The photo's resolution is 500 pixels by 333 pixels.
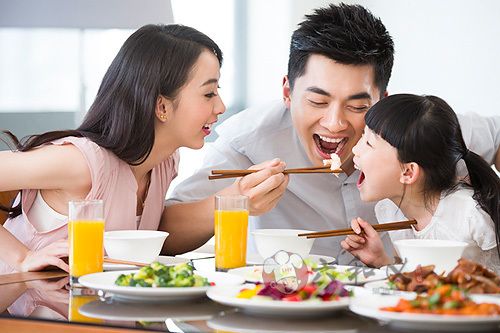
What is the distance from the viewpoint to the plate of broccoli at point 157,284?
146 centimetres

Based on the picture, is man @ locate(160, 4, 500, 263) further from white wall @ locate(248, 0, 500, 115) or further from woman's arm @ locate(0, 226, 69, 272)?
white wall @ locate(248, 0, 500, 115)

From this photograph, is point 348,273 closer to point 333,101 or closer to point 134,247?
point 134,247

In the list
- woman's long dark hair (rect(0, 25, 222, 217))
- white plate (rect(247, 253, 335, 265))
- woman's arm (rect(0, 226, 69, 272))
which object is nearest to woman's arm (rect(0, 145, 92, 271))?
woman's arm (rect(0, 226, 69, 272))

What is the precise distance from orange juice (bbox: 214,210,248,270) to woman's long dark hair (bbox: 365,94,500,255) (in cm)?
77

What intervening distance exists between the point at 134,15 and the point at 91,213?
3.62 metres

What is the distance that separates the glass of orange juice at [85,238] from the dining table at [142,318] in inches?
4.4

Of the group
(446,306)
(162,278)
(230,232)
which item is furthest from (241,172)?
(446,306)

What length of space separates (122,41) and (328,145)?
280cm

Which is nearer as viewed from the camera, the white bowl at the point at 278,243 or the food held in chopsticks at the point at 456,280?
the food held in chopsticks at the point at 456,280

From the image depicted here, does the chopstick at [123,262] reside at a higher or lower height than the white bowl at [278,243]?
lower

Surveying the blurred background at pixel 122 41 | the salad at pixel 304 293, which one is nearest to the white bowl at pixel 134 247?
the salad at pixel 304 293

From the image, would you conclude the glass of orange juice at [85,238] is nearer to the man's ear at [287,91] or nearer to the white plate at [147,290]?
the white plate at [147,290]

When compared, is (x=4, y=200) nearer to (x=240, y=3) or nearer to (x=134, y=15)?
(x=134, y=15)

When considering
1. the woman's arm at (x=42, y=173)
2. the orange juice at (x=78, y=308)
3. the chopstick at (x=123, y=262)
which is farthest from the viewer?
the woman's arm at (x=42, y=173)
